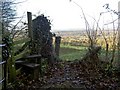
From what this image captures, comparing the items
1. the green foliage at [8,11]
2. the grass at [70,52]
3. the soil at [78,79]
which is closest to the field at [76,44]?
the grass at [70,52]

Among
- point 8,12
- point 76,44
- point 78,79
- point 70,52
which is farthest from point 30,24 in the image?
point 78,79

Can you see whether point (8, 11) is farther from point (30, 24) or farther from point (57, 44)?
point (57, 44)

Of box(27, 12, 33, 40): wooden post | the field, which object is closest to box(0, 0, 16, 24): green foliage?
box(27, 12, 33, 40): wooden post

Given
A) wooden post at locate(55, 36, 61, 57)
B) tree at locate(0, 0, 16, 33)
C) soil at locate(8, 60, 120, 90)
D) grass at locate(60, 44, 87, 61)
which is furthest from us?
wooden post at locate(55, 36, 61, 57)

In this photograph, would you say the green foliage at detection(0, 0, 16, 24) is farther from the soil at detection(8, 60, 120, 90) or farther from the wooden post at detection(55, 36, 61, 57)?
the wooden post at detection(55, 36, 61, 57)

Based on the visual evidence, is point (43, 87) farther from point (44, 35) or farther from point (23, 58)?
point (44, 35)

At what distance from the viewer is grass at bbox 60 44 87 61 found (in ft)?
20.2

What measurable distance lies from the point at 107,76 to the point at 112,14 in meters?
1.29

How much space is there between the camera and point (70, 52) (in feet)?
21.3

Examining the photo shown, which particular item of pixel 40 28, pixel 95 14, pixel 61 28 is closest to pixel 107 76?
pixel 95 14

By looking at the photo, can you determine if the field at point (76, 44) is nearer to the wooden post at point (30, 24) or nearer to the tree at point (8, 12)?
the wooden post at point (30, 24)

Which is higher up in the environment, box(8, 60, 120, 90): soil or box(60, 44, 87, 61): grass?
box(60, 44, 87, 61): grass

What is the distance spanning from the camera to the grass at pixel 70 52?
6.15 m

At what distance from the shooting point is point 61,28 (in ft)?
18.8
